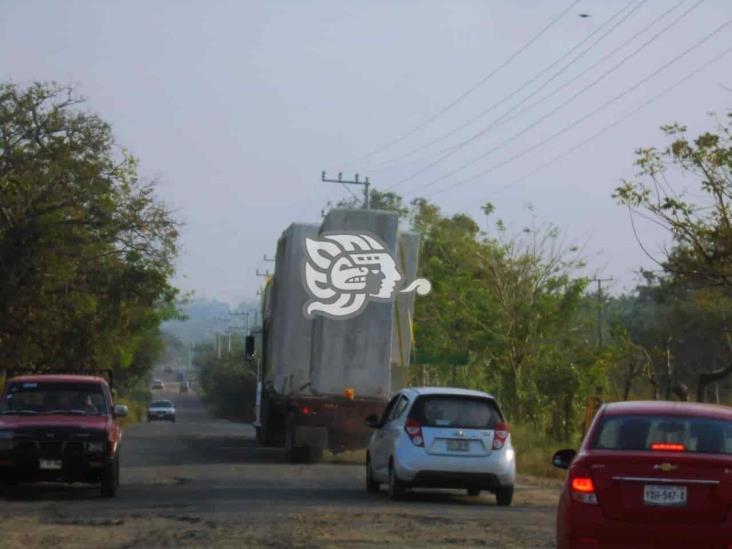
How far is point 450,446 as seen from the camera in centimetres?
1972

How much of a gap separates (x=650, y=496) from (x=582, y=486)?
56 centimetres

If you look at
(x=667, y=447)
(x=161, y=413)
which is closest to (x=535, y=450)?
(x=667, y=447)

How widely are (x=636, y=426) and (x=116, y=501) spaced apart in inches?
362

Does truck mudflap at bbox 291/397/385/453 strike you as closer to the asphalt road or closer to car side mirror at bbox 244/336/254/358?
the asphalt road

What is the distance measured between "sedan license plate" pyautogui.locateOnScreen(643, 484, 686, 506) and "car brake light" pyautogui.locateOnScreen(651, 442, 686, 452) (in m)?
0.43

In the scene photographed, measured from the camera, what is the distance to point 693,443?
1197cm

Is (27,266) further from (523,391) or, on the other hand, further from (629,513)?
(629,513)

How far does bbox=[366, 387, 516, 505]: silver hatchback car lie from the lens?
771 inches

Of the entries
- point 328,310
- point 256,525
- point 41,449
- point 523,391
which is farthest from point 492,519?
point 523,391

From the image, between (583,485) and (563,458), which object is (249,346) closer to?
(563,458)

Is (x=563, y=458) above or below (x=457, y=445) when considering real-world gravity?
below

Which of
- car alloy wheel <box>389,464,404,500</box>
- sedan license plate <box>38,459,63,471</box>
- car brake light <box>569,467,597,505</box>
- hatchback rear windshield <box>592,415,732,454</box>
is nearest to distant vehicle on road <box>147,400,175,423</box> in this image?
sedan license plate <box>38,459,63,471</box>

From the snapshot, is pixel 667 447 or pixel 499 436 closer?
pixel 667 447

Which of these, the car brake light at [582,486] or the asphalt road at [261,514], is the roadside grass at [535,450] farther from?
the car brake light at [582,486]
